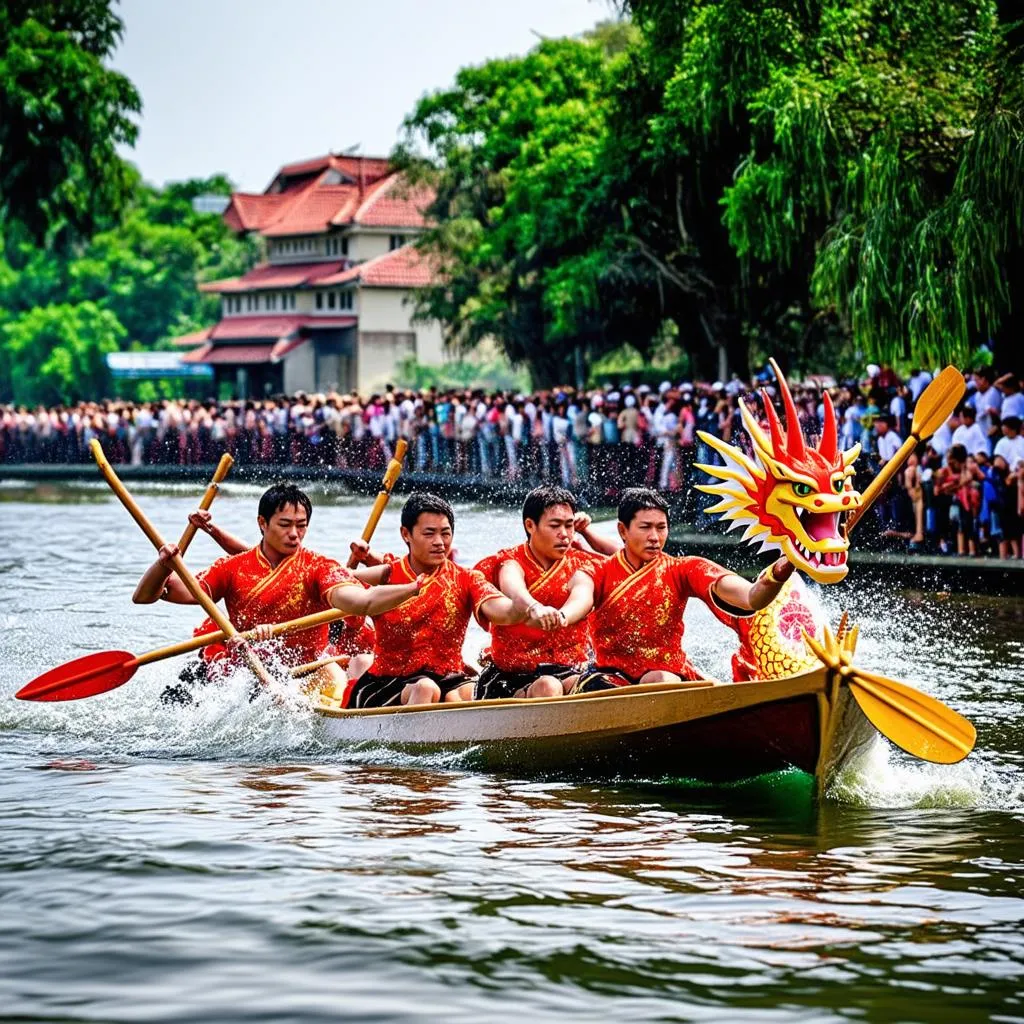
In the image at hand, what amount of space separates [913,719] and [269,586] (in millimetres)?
4008

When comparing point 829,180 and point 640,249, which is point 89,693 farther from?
point 640,249

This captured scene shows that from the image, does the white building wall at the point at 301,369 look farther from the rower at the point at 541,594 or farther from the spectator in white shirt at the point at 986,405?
the rower at the point at 541,594

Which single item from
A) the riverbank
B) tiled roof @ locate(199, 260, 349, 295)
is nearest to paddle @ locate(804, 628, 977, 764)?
the riverbank

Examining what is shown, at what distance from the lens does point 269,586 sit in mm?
10578

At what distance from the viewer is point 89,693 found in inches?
434

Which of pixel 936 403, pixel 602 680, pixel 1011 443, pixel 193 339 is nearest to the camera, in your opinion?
pixel 936 403

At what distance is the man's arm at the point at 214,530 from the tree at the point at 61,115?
32.6 metres

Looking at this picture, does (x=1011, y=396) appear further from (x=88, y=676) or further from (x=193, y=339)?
(x=193, y=339)

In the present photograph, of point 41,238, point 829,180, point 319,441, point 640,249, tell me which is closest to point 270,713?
point 829,180

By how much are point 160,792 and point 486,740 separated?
5.53ft

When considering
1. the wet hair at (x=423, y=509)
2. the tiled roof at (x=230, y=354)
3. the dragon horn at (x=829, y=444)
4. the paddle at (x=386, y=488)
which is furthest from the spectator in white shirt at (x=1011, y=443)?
the tiled roof at (x=230, y=354)

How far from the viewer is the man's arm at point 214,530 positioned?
10266 millimetres

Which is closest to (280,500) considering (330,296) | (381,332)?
(381,332)

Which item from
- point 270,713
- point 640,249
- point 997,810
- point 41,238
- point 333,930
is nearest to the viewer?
point 333,930
